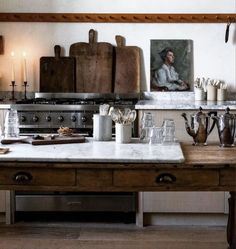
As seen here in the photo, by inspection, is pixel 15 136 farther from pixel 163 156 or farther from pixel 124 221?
pixel 124 221

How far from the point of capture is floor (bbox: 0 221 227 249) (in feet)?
11.3

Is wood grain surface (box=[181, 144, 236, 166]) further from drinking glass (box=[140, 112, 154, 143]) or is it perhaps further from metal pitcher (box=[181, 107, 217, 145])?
drinking glass (box=[140, 112, 154, 143])

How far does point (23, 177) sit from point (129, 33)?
2663 millimetres

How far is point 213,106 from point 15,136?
1.65m

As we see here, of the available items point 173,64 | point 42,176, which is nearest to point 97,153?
point 42,176

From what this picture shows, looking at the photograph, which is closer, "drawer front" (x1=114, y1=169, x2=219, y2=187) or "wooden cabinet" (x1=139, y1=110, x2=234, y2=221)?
"drawer front" (x1=114, y1=169, x2=219, y2=187)

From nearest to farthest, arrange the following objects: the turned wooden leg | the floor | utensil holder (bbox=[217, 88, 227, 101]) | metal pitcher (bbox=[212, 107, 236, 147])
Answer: metal pitcher (bbox=[212, 107, 236, 147]) → the turned wooden leg → the floor → utensil holder (bbox=[217, 88, 227, 101])

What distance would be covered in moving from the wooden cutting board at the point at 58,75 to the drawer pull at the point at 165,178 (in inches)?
99.2

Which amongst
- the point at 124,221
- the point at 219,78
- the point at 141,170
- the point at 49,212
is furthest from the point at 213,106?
the point at 141,170

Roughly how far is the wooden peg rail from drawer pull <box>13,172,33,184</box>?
104 inches

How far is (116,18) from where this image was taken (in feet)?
14.7

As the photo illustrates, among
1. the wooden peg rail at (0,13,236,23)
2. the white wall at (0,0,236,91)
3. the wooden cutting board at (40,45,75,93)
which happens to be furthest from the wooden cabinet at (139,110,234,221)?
the wooden peg rail at (0,13,236,23)

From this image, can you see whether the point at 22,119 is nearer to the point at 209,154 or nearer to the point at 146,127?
the point at 146,127

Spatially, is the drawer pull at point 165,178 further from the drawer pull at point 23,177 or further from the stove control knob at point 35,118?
the stove control knob at point 35,118
